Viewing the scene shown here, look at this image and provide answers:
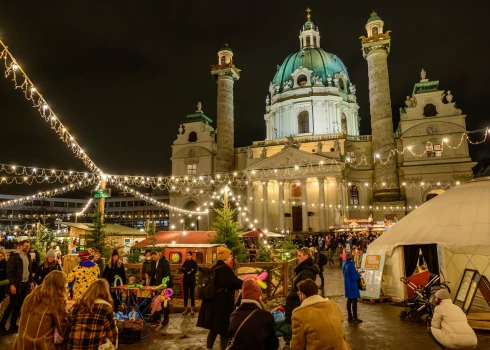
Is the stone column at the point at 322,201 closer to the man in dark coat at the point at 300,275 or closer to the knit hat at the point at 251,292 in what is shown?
the man in dark coat at the point at 300,275

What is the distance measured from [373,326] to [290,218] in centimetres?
3860

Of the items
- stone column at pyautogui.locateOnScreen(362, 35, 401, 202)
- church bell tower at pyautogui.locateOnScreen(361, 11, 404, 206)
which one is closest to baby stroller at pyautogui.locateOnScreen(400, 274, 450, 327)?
church bell tower at pyautogui.locateOnScreen(361, 11, 404, 206)

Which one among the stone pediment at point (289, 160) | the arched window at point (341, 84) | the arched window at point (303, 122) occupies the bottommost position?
the stone pediment at point (289, 160)

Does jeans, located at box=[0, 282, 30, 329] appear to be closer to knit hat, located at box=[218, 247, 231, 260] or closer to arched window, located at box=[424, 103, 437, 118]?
knit hat, located at box=[218, 247, 231, 260]

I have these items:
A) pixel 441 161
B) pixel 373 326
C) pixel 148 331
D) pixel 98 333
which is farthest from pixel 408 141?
pixel 98 333

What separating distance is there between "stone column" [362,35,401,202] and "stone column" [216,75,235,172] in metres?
18.4

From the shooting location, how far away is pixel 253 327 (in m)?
4.02

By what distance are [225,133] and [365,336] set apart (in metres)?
42.7

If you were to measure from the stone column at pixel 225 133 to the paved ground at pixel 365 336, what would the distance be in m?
39.6

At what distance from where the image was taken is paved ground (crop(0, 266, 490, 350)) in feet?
25.7

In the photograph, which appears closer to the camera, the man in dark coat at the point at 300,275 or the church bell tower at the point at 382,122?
the man in dark coat at the point at 300,275

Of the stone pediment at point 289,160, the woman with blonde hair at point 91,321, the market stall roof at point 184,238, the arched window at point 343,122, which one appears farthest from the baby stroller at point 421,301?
the arched window at point 343,122

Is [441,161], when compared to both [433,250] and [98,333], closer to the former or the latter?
[433,250]

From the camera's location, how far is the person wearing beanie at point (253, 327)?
3.97 metres
